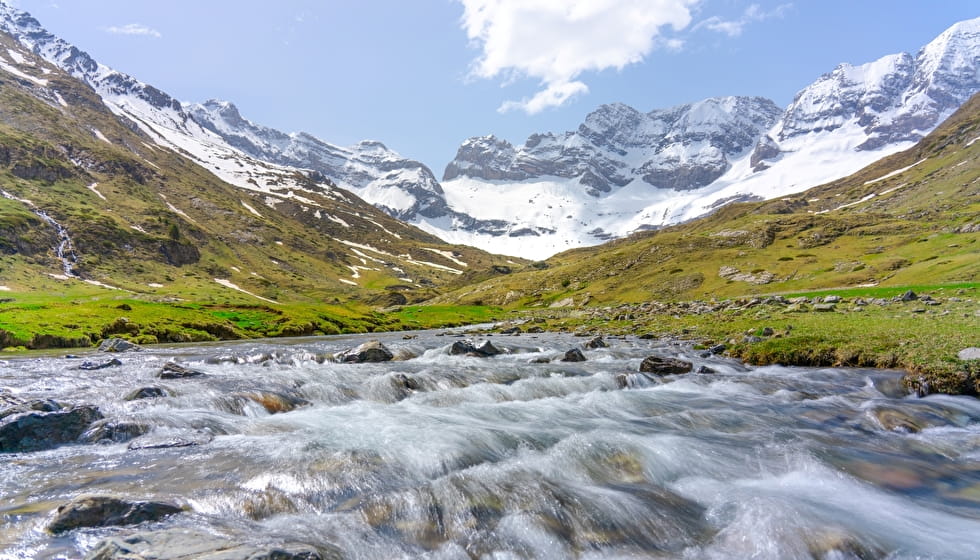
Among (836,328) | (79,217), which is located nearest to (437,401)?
(836,328)

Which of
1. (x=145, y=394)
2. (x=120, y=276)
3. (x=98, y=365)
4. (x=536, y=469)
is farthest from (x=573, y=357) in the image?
(x=120, y=276)

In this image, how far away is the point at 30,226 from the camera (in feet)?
415

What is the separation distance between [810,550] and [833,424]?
403 inches

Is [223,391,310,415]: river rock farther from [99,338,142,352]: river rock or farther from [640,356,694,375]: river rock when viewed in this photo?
[99,338,142,352]: river rock

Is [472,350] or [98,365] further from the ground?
[472,350]

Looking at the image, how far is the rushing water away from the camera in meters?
8.90

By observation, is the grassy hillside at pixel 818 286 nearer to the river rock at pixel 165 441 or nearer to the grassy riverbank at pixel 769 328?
the grassy riverbank at pixel 769 328

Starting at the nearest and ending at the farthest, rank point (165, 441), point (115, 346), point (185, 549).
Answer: point (185, 549) < point (165, 441) < point (115, 346)

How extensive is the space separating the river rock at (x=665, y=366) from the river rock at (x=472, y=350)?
12.5 m

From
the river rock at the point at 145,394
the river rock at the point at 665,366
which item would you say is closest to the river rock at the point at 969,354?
Answer: the river rock at the point at 665,366

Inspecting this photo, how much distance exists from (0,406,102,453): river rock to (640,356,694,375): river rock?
2491 cm

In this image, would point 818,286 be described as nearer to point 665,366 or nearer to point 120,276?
point 665,366

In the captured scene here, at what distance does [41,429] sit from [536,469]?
48.9 ft

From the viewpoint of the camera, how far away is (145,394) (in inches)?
737
